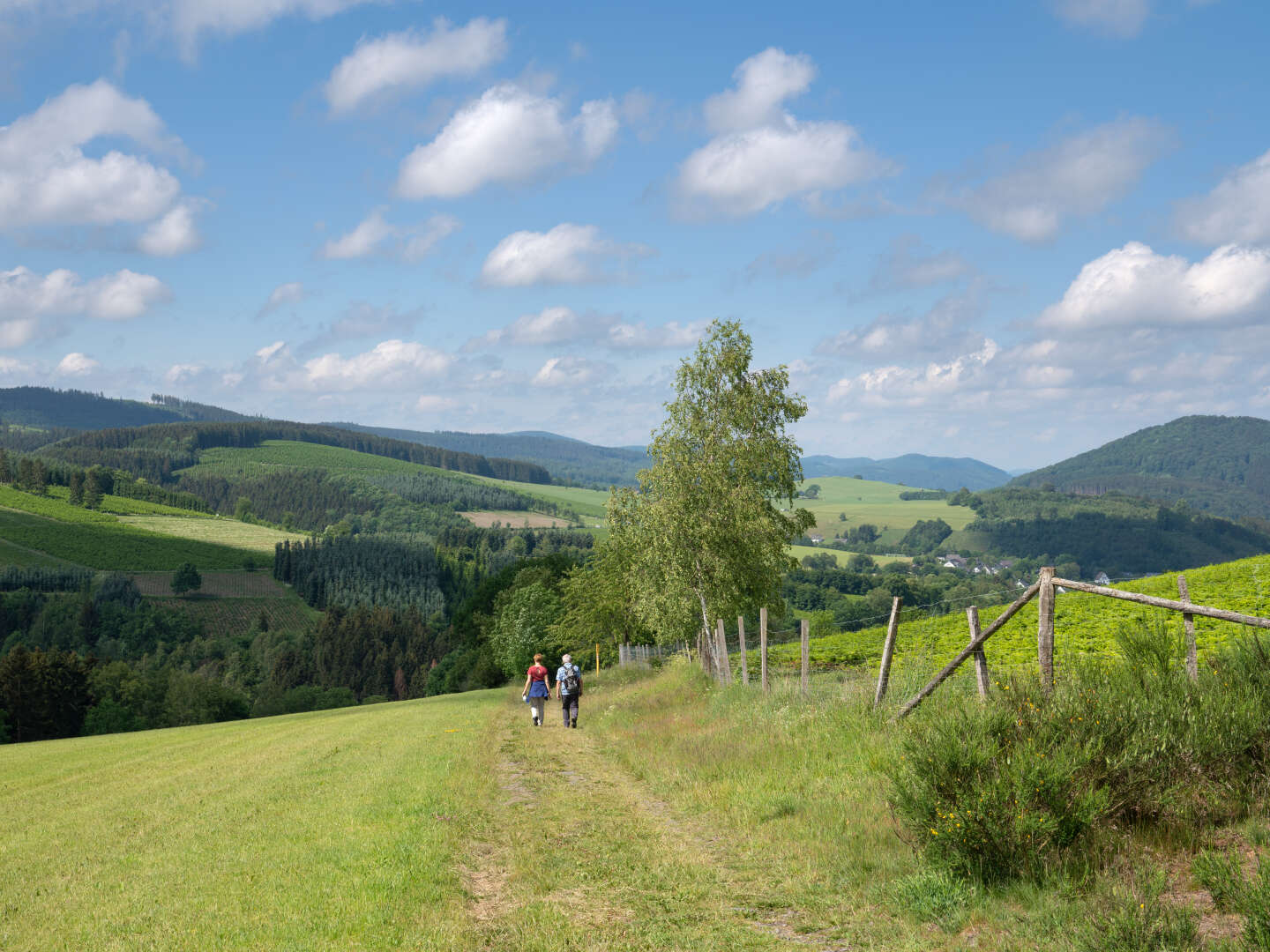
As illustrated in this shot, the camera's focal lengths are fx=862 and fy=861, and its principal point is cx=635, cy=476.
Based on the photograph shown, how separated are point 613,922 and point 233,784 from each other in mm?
11820

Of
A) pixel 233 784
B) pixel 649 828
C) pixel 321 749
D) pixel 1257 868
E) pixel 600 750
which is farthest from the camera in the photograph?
pixel 321 749

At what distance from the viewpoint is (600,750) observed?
1912cm

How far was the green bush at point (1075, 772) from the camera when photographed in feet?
23.9

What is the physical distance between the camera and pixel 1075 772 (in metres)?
7.47

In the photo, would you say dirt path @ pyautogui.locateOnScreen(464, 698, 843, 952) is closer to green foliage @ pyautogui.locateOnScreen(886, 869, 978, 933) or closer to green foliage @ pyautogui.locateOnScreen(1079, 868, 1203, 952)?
green foliage @ pyautogui.locateOnScreen(886, 869, 978, 933)

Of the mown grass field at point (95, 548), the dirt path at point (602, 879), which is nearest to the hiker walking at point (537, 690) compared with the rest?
the dirt path at point (602, 879)

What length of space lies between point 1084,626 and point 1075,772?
2375 centimetres

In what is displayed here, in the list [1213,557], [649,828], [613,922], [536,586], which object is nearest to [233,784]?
[649,828]

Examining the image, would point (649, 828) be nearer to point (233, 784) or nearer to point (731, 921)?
point (731, 921)

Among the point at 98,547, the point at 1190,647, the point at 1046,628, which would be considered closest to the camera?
the point at 1190,647

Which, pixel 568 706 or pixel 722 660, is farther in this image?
pixel 568 706

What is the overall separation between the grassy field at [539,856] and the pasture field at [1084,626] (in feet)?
22.1

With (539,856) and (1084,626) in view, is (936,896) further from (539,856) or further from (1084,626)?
(1084,626)

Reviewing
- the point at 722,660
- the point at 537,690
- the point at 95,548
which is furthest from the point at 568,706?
the point at 95,548
